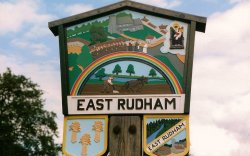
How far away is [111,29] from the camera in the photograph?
6.10 metres

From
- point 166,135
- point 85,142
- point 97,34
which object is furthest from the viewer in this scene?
point 97,34

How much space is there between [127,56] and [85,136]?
111 centimetres

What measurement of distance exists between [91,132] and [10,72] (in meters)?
35.2

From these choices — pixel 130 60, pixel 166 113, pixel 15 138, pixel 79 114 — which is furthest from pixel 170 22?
pixel 15 138

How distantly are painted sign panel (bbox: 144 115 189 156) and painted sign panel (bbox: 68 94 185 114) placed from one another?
0.10 metres

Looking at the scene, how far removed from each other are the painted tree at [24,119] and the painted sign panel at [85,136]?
98.6ft

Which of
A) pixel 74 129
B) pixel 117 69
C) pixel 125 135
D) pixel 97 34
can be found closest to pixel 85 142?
pixel 74 129

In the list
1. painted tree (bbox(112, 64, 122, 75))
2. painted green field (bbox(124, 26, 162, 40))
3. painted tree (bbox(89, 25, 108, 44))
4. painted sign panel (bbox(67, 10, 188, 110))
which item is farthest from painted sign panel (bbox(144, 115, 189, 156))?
painted tree (bbox(89, 25, 108, 44))

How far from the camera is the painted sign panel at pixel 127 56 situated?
5879mm

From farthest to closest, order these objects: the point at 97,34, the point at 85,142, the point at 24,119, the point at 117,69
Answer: the point at 24,119 → the point at 97,34 → the point at 117,69 → the point at 85,142

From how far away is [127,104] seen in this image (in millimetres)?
5863

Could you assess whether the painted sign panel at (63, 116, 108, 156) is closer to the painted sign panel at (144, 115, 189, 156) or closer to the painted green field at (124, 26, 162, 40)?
the painted sign panel at (144, 115, 189, 156)

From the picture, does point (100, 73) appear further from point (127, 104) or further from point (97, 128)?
point (97, 128)

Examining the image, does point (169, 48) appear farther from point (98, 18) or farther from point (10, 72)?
point (10, 72)
